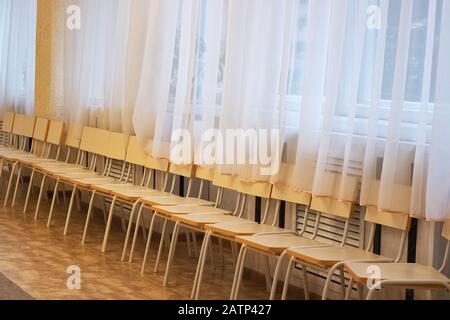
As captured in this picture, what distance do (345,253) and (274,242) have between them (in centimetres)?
42

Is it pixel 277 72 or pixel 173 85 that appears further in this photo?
pixel 173 85

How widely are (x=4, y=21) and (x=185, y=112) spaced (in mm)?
4467

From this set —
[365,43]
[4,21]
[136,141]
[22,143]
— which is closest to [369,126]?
[365,43]

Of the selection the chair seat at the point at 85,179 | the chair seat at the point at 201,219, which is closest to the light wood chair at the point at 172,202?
the chair seat at the point at 201,219

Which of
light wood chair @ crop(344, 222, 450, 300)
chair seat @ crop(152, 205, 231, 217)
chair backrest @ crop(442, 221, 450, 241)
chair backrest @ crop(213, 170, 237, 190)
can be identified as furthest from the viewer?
chair backrest @ crop(213, 170, 237, 190)

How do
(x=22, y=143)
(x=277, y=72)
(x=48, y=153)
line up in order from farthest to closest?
(x=22, y=143) < (x=48, y=153) < (x=277, y=72)

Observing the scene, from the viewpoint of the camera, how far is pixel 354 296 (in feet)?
16.0

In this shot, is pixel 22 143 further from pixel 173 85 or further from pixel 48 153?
pixel 173 85

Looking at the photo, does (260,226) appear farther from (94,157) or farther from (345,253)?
(94,157)

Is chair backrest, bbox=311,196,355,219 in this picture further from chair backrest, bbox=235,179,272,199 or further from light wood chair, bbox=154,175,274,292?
chair backrest, bbox=235,179,272,199

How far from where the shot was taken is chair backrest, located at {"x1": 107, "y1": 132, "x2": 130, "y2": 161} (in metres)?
7.08

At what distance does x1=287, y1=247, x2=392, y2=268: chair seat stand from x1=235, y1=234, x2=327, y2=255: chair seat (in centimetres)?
11

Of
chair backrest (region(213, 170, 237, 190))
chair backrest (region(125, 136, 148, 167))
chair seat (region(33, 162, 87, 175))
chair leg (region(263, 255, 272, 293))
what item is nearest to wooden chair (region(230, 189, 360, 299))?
chair leg (region(263, 255, 272, 293))

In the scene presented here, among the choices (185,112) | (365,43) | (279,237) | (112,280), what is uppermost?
(365,43)
